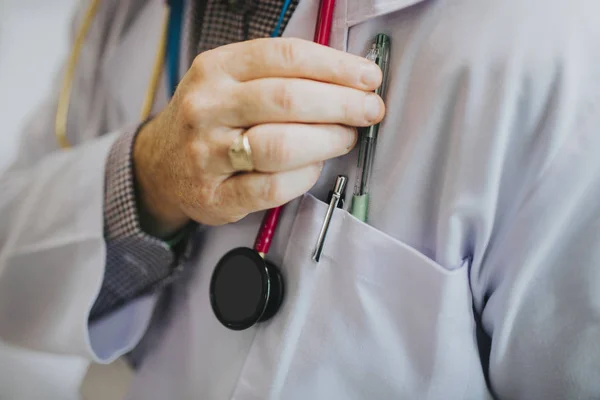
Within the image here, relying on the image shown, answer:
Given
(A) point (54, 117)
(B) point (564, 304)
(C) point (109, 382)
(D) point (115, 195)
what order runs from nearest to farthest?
1. (B) point (564, 304)
2. (D) point (115, 195)
3. (C) point (109, 382)
4. (A) point (54, 117)

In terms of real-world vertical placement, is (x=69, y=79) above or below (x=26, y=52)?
above

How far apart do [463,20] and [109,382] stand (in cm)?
75

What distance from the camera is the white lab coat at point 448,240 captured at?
0.37 m

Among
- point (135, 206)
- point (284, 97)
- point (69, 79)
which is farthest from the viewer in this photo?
point (69, 79)

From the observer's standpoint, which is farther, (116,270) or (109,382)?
(109,382)

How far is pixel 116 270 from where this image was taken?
663mm

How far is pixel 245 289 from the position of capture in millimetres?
500

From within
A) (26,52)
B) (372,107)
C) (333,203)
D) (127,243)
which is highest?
(372,107)

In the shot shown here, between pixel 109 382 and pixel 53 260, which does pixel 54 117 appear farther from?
pixel 109 382

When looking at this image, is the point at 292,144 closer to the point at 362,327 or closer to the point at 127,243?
the point at 362,327

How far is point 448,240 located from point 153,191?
0.39 meters

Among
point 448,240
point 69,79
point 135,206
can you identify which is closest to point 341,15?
Result: point 448,240

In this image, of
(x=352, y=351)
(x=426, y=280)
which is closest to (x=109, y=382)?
(x=352, y=351)

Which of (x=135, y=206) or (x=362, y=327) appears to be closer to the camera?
(x=362, y=327)
